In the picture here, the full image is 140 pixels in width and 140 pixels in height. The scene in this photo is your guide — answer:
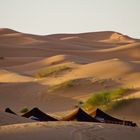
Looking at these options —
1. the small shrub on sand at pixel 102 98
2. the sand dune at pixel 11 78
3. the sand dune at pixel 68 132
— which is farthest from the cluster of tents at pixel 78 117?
the sand dune at pixel 11 78

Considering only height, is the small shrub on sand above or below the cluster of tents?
below

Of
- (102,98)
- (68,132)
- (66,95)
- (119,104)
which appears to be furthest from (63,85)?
(68,132)

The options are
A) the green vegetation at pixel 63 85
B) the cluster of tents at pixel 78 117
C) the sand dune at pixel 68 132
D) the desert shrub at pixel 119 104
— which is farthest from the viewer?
the green vegetation at pixel 63 85

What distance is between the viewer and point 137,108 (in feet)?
55.6

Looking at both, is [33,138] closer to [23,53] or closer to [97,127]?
[97,127]

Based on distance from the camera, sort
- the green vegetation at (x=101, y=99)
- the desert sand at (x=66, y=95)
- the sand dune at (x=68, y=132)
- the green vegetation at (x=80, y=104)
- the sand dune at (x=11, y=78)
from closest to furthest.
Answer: the sand dune at (x=68, y=132) < the desert sand at (x=66, y=95) < the green vegetation at (x=101, y=99) < the green vegetation at (x=80, y=104) < the sand dune at (x=11, y=78)

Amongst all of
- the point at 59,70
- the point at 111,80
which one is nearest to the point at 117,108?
the point at 111,80

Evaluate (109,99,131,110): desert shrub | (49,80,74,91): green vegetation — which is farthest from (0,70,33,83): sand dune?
(109,99,131,110): desert shrub

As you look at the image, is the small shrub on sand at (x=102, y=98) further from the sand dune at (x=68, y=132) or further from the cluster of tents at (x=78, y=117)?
the sand dune at (x=68, y=132)

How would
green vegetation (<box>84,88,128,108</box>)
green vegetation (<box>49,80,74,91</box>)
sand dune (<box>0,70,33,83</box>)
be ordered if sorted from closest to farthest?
green vegetation (<box>84,88,128,108</box>) < green vegetation (<box>49,80,74,91</box>) < sand dune (<box>0,70,33,83</box>)

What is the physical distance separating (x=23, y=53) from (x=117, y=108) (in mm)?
39425

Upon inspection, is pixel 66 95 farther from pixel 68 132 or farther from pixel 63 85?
pixel 68 132

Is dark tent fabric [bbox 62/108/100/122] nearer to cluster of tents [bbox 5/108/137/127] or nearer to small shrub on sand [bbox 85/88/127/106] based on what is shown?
cluster of tents [bbox 5/108/137/127]

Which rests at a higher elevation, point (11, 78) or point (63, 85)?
point (63, 85)
